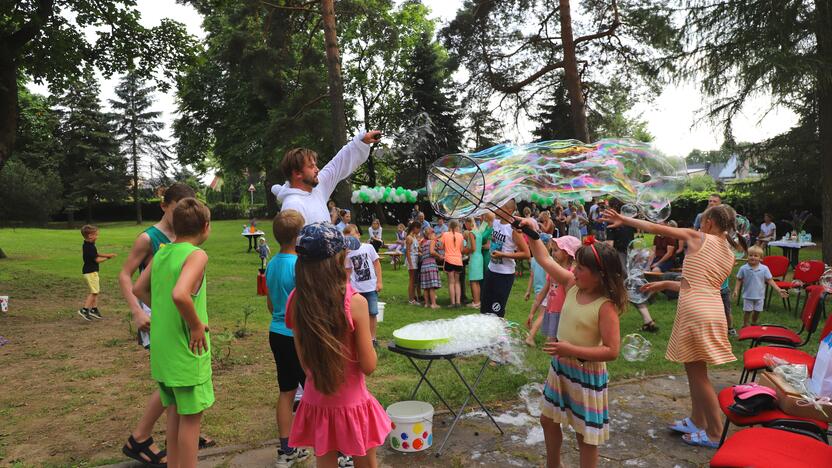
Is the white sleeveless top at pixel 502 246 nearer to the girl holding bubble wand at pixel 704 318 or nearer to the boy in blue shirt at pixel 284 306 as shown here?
the girl holding bubble wand at pixel 704 318

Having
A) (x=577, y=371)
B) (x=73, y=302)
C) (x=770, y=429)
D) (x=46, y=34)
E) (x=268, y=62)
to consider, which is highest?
(x=268, y=62)

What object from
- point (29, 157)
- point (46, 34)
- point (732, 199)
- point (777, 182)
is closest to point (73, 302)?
point (46, 34)

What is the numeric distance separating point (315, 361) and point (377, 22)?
1656 centimetres

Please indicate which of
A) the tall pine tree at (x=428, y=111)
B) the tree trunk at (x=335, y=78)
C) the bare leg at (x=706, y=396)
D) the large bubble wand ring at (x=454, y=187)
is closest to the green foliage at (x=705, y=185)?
the tall pine tree at (x=428, y=111)

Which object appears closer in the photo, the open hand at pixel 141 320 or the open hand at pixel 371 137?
the open hand at pixel 141 320

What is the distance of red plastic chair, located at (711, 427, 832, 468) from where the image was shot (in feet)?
7.98

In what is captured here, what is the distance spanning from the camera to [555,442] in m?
3.28

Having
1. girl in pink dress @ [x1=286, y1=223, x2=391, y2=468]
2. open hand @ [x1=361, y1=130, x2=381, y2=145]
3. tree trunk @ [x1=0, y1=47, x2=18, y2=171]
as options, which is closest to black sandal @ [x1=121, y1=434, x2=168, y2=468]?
girl in pink dress @ [x1=286, y1=223, x2=391, y2=468]

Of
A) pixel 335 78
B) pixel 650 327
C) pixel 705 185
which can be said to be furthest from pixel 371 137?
pixel 705 185

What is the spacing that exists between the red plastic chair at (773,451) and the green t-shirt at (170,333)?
281 cm

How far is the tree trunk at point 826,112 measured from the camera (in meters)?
10.4

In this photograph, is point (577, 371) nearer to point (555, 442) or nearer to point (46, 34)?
point (555, 442)

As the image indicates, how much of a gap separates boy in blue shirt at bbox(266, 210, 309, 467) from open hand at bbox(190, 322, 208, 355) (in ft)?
1.84

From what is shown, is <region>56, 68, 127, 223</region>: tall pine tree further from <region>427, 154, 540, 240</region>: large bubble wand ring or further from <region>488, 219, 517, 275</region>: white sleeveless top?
<region>427, 154, 540, 240</region>: large bubble wand ring
